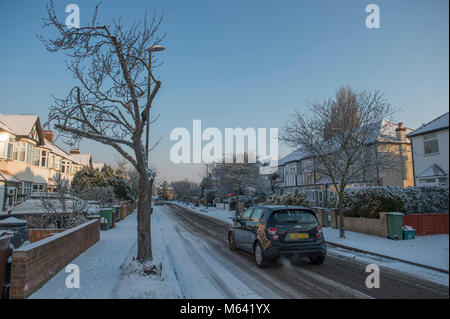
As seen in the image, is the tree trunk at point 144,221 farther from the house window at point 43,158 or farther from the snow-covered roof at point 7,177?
the house window at point 43,158

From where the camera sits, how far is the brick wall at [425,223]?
1186cm

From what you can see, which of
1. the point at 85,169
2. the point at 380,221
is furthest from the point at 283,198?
the point at 85,169

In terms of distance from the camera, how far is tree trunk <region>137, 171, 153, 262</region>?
22.2 ft

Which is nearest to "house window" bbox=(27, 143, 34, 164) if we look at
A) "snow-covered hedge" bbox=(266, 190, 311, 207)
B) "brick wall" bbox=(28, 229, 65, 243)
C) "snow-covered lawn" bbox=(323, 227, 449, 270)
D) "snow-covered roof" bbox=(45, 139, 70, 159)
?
"snow-covered roof" bbox=(45, 139, 70, 159)

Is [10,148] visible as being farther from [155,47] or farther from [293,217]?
[293,217]

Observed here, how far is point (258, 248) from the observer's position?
784 cm

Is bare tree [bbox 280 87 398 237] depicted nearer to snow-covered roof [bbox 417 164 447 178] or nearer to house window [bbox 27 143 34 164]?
snow-covered roof [bbox 417 164 447 178]

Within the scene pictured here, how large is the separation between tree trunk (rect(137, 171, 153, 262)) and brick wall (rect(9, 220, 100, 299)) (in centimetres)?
175

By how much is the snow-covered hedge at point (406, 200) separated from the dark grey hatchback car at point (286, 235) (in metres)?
6.56

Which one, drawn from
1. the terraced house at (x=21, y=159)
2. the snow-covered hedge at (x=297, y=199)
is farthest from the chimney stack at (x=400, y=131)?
the terraced house at (x=21, y=159)

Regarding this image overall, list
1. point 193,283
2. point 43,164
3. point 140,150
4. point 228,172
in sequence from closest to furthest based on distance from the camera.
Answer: point 193,283 → point 140,150 → point 43,164 → point 228,172

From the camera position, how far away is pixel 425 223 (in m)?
11.9
